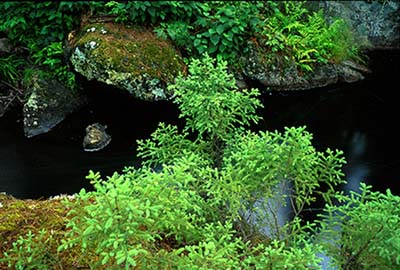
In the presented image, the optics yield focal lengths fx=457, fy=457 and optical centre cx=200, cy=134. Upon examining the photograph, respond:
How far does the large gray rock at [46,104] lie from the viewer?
23.1ft

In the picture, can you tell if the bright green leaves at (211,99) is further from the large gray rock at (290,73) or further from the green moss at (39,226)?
the large gray rock at (290,73)

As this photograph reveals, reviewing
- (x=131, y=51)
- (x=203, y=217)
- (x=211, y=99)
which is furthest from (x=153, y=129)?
(x=203, y=217)

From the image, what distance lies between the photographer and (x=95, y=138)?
670cm

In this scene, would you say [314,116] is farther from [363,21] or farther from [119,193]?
[119,193]

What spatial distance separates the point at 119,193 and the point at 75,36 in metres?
5.59

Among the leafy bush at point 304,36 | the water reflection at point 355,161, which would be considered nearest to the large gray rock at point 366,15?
the leafy bush at point 304,36

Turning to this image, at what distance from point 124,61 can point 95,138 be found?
1.24 m

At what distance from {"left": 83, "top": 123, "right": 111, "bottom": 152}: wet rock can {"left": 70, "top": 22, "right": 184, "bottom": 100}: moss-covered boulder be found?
721 mm

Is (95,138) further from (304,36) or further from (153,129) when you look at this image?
(304,36)

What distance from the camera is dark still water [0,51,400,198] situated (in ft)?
20.0

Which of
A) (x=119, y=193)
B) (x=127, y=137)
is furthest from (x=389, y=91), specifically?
(x=119, y=193)

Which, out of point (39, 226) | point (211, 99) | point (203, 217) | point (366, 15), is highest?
point (211, 99)

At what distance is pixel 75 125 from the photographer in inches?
282

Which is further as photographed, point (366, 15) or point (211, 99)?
point (366, 15)
